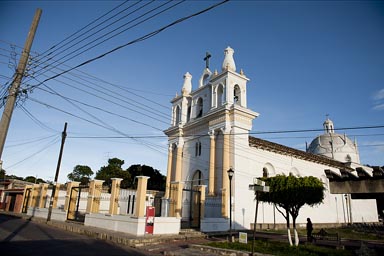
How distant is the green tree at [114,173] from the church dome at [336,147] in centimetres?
3649

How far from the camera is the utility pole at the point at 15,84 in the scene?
27.1 feet

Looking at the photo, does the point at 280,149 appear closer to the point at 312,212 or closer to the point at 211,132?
the point at 312,212

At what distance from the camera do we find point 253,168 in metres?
24.1

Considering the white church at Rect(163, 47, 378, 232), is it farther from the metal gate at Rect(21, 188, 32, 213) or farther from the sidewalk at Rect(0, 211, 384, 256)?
the metal gate at Rect(21, 188, 32, 213)

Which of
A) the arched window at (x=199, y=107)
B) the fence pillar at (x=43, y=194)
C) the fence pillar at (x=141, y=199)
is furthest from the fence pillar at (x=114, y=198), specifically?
the arched window at (x=199, y=107)

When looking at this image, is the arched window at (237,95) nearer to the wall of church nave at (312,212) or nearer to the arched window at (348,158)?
the wall of church nave at (312,212)

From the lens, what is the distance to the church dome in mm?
49344

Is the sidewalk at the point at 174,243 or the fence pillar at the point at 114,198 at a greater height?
the fence pillar at the point at 114,198

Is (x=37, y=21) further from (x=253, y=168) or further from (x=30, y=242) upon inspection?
(x=253, y=168)

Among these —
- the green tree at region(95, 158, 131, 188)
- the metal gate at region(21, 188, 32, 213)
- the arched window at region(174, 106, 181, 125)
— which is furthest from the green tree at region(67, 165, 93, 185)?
the arched window at region(174, 106, 181, 125)

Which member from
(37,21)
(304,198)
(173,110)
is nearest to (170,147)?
(173,110)

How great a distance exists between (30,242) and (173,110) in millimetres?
20905

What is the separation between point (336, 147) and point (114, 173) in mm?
42064

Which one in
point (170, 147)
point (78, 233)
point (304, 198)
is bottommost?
point (78, 233)
